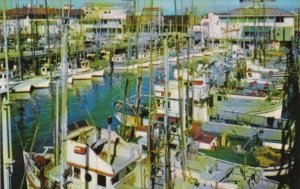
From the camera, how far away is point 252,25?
63812 mm

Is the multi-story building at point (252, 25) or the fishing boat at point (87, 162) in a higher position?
the multi-story building at point (252, 25)

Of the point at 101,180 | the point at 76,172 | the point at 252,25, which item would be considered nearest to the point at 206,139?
the point at 101,180

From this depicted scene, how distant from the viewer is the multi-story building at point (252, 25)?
199 feet

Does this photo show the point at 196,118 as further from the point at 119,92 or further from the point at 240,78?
the point at 119,92

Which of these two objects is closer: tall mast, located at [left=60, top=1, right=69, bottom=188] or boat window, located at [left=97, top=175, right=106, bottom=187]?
tall mast, located at [left=60, top=1, right=69, bottom=188]

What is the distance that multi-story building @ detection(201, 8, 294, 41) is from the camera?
6069cm

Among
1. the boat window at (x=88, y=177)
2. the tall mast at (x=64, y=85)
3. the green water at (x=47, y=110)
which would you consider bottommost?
the green water at (x=47, y=110)

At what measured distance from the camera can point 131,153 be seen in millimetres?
13156

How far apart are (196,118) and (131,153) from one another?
879 centimetres

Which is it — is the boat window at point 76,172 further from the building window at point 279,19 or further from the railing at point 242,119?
the building window at point 279,19

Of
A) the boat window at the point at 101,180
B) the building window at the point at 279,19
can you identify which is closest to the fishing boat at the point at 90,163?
the boat window at the point at 101,180

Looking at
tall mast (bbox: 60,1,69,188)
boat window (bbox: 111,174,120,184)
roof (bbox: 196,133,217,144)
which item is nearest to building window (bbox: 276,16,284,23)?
roof (bbox: 196,133,217,144)

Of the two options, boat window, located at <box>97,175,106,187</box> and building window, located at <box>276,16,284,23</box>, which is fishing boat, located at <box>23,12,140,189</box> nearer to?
boat window, located at <box>97,175,106,187</box>

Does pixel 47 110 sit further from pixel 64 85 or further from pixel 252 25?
pixel 252 25
